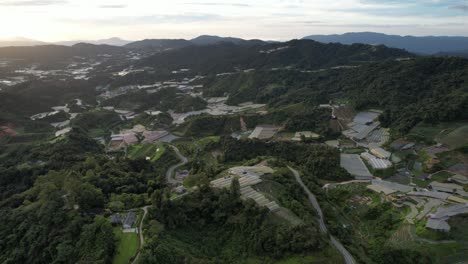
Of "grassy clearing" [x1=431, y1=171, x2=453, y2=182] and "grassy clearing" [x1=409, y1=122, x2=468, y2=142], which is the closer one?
"grassy clearing" [x1=431, y1=171, x2=453, y2=182]

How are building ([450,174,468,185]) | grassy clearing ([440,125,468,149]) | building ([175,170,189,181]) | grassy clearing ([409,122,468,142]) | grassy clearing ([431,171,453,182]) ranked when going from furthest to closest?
grassy clearing ([409,122,468,142]), building ([175,170,189,181]), grassy clearing ([440,125,468,149]), grassy clearing ([431,171,453,182]), building ([450,174,468,185])

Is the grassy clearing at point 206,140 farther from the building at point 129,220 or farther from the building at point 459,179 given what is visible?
the building at point 459,179

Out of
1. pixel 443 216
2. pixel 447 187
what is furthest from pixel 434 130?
pixel 443 216

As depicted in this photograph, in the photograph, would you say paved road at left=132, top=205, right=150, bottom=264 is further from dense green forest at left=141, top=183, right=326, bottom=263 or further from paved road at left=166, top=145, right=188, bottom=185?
paved road at left=166, top=145, right=188, bottom=185

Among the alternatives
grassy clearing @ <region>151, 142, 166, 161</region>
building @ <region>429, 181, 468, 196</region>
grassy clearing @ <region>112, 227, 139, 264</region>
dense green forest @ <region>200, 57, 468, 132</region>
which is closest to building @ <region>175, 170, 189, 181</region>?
grassy clearing @ <region>151, 142, 166, 161</region>

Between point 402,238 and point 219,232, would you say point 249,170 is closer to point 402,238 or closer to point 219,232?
point 219,232

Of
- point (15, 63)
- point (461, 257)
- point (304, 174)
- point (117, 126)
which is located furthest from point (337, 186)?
point (15, 63)

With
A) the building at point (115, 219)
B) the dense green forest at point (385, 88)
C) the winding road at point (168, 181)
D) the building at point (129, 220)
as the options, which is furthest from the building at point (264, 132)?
the building at point (115, 219)

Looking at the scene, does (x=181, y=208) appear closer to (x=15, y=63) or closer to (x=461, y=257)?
(x=461, y=257)
